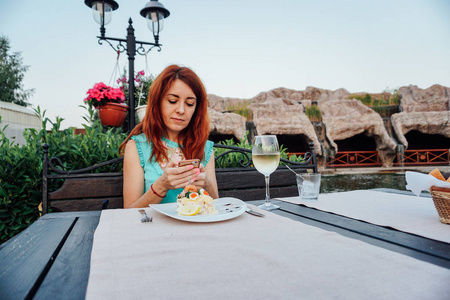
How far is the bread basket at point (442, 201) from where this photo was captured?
32.1 inches

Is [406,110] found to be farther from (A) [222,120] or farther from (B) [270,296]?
(B) [270,296]

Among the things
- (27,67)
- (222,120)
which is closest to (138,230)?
(222,120)

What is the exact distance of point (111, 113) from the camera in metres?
4.15

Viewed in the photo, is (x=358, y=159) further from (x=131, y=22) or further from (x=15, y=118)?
(x=15, y=118)

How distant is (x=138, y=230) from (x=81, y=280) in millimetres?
319

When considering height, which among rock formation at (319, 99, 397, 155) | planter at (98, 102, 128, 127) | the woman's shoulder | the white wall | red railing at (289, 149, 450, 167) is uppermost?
the white wall

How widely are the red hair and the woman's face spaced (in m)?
0.04

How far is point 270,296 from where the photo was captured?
1.39 ft

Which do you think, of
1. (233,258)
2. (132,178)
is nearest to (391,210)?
(233,258)

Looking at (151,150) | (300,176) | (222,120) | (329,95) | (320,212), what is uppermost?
(329,95)

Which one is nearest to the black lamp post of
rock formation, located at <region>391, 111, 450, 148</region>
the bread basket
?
the bread basket

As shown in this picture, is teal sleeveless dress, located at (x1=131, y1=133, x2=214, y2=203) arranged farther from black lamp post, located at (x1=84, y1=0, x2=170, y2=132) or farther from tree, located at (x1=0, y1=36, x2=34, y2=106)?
tree, located at (x1=0, y1=36, x2=34, y2=106)

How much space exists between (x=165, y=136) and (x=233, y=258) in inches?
58.4

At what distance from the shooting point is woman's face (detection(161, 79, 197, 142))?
1697 millimetres
